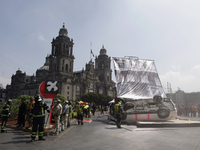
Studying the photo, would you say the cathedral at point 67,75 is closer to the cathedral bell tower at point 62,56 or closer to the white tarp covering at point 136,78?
the cathedral bell tower at point 62,56

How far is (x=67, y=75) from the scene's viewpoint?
6456 cm

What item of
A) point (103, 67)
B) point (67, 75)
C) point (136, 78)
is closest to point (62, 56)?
point (67, 75)

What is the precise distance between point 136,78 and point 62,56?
43.3m

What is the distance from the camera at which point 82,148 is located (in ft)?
20.2

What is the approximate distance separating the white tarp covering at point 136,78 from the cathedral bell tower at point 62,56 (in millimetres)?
38974

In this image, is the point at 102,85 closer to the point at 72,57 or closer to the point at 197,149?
the point at 72,57

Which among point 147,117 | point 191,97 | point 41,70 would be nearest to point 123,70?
point 147,117

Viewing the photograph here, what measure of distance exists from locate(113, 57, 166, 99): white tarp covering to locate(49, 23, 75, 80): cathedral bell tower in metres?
39.0

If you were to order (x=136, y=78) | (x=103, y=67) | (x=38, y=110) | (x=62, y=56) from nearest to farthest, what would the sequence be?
(x=38, y=110)
(x=136, y=78)
(x=62, y=56)
(x=103, y=67)

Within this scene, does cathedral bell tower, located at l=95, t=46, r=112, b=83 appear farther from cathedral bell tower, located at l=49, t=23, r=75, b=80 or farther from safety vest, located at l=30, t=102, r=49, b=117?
safety vest, located at l=30, t=102, r=49, b=117

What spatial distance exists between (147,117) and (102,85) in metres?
70.9

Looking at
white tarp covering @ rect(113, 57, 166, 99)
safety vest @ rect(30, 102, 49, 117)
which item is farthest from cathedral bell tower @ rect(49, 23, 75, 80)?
safety vest @ rect(30, 102, 49, 117)

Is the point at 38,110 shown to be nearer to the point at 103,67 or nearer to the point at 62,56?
the point at 62,56

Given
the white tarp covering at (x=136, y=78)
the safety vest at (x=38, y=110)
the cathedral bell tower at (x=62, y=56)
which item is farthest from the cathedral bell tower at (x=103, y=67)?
the safety vest at (x=38, y=110)
